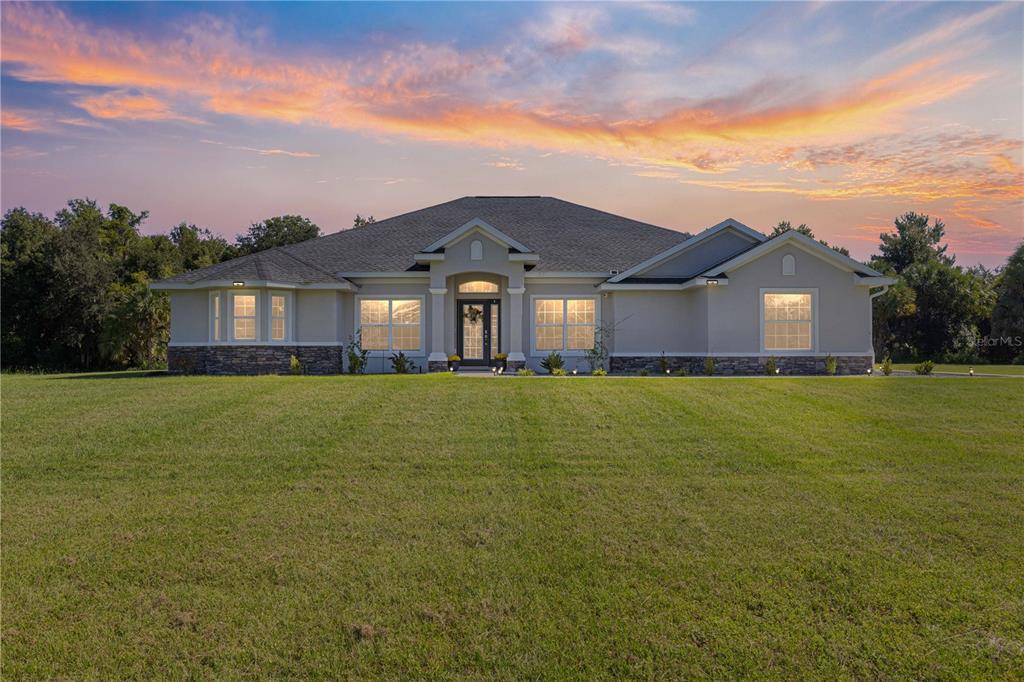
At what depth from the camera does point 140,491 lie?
812 cm

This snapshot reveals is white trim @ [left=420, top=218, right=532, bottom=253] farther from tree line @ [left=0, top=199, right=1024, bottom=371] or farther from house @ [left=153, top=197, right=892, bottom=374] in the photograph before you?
tree line @ [left=0, top=199, right=1024, bottom=371]

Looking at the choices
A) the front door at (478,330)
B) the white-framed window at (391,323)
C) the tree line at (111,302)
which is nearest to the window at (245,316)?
the white-framed window at (391,323)

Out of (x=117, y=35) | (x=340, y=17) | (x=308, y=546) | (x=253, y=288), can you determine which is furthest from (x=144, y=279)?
(x=308, y=546)

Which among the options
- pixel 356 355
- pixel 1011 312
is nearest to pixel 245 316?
pixel 356 355

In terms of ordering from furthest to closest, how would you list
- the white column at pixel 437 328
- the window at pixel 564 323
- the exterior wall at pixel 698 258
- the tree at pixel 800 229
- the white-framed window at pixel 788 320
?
1. the tree at pixel 800 229
2. the window at pixel 564 323
3. the exterior wall at pixel 698 258
4. the white column at pixel 437 328
5. the white-framed window at pixel 788 320

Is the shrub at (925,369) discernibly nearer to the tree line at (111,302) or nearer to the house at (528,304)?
the house at (528,304)

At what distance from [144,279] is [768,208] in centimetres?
3701

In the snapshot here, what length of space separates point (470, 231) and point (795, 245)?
1084 cm

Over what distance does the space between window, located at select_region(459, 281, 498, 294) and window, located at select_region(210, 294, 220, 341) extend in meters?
8.31

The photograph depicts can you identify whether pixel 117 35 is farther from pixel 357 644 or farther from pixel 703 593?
pixel 703 593

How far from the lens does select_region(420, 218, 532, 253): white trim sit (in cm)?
2022

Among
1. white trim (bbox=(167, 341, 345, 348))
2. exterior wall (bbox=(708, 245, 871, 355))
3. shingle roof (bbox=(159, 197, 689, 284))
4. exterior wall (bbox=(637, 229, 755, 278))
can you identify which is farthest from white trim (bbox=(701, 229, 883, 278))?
white trim (bbox=(167, 341, 345, 348))

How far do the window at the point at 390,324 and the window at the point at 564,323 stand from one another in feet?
14.6

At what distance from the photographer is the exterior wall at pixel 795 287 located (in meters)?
19.4
